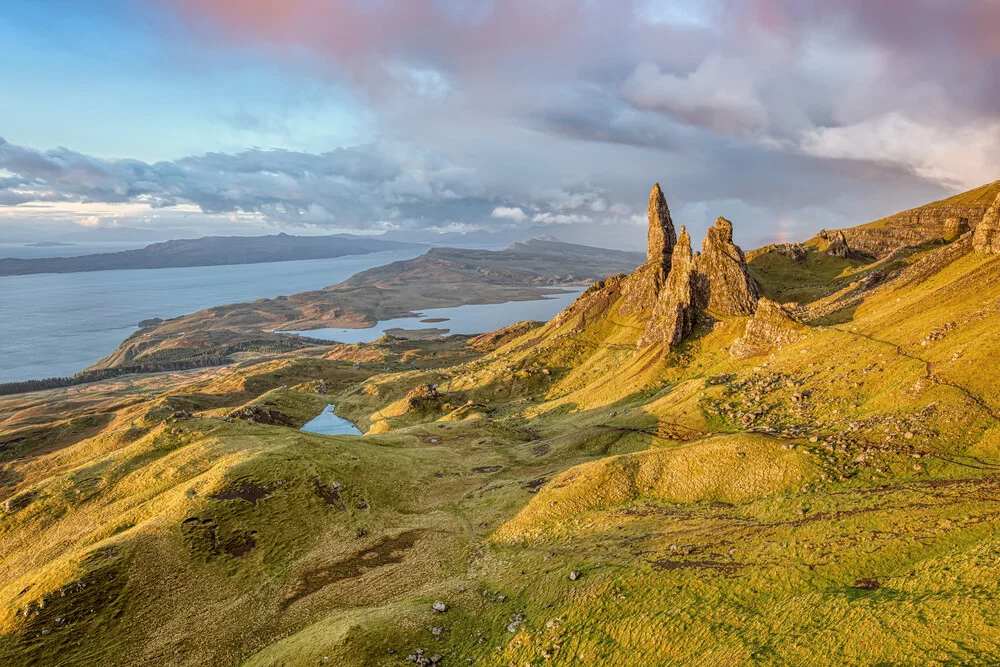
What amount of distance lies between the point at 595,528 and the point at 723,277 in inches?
3228

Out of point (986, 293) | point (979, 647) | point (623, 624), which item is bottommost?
point (623, 624)

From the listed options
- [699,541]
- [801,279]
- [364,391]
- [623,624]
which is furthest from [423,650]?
[801,279]

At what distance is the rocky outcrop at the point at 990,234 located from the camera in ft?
228

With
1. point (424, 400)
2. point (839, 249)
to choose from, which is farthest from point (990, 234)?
point (424, 400)

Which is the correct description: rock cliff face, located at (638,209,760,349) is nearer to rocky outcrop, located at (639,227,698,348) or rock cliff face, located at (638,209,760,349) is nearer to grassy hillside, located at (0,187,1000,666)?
rocky outcrop, located at (639,227,698,348)

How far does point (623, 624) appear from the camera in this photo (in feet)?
99.9

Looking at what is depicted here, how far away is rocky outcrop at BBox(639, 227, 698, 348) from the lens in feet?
341

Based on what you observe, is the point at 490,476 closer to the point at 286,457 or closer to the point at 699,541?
the point at 286,457

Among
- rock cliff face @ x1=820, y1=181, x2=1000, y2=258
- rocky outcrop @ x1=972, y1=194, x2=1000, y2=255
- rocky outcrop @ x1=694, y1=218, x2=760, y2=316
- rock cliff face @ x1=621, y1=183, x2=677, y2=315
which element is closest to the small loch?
rock cliff face @ x1=621, y1=183, x2=677, y2=315

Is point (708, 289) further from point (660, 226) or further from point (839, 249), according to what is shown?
A: point (839, 249)

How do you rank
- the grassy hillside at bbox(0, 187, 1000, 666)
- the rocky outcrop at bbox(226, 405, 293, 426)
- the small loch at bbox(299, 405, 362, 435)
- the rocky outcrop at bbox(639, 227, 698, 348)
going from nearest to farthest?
the grassy hillside at bbox(0, 187, 1000, 666)
the rocky outcrop at bbox(639, 227, 698, 348)
the rocky outcrop at bbox(226, 405, 293, 426)
the small loch at bbox(299, 405, 362, 435)

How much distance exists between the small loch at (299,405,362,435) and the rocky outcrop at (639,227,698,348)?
260 feet

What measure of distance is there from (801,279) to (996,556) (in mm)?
130805

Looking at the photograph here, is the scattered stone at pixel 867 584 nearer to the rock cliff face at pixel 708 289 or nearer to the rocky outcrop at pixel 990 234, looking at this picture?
the rocky outcrop at pixel 990 234
